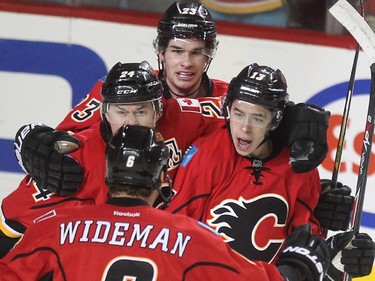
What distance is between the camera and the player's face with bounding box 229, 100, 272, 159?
134 inches

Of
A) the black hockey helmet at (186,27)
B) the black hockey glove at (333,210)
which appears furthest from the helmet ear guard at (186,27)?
the black hockey glove at (333,210)

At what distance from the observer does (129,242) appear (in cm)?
271

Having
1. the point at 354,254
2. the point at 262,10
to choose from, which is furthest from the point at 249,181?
the point at 262,10

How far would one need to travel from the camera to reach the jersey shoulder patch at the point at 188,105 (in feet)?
11.9

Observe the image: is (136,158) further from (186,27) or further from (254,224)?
(186,27)

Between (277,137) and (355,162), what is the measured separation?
125 centimetres

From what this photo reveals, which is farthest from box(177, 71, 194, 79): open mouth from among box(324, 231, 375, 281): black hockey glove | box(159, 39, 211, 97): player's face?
box(324, 231, 375, 281): black hockey glove

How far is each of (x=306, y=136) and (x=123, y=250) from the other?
92 centimetres

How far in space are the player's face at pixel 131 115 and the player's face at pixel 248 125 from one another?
230 mm

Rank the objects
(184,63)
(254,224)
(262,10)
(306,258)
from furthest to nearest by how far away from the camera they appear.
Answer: (262,10) → (184,63) → (254,224) → (306,258)

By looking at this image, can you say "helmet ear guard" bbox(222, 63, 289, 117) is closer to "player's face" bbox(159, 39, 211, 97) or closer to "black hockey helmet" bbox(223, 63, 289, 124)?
"black hockey helmet" bbox(223, 63, 289, 124)

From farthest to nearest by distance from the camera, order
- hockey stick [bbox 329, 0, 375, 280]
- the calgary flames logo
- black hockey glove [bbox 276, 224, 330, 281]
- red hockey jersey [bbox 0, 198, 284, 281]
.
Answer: hockey stick [bbox 329, 0, 375, 280] < the calgary flames logo < black hockey glove [bbox 276, 224, 330, 281] < red hockey jersey [bbox 0, 198, 284, 281]

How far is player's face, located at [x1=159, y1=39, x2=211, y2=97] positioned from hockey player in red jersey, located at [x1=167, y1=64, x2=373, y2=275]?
393 mm

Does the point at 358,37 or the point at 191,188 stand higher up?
the point at 358,37
